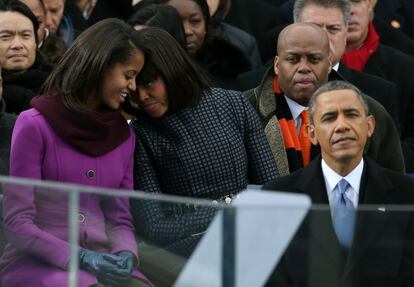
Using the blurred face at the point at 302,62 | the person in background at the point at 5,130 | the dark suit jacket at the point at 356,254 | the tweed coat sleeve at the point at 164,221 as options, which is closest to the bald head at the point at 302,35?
the blurred face at the point at 302,62

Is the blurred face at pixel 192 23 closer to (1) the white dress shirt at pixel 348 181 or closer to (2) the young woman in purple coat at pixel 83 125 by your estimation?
(2) the young woman in purple coat at pixel 83 125

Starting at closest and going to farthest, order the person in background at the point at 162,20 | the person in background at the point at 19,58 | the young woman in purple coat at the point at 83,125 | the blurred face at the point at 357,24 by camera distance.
Answer: the young woman in purple coat at the point at 83,125
the person in background at the point at 19,58
the person in background at the point at 162,20
the blurred face at the point at 357,24

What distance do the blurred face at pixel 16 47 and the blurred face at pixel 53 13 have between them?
3.79 feet

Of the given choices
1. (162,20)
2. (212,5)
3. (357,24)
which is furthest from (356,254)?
(212,5)

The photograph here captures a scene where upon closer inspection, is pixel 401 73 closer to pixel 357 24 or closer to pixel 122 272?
pixel 357 24

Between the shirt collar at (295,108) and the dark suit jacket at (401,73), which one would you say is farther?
the dark suit jacket at (401,73)

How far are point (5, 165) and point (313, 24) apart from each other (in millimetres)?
1976

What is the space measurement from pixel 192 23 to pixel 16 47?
4.75 feet

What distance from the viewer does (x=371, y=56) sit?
29.6 ft

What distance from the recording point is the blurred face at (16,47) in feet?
25.4

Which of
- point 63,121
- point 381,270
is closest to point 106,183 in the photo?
point 63,121

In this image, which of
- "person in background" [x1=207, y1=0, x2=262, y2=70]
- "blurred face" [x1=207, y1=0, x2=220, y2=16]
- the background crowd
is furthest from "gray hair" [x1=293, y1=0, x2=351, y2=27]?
"blurred face" [x1=207, y1=0, x2=220, y2=16]

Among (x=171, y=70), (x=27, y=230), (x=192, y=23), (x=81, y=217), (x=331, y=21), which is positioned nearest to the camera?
(x=81, y=217)

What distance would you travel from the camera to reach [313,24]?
25.2 ft
